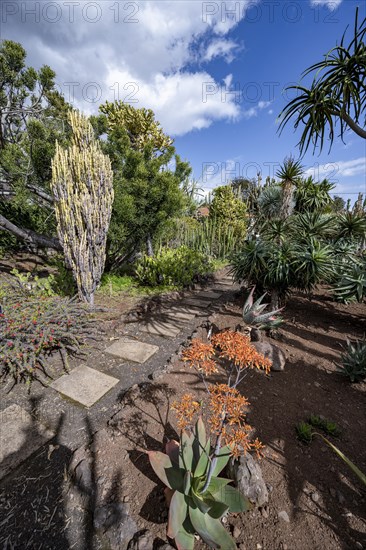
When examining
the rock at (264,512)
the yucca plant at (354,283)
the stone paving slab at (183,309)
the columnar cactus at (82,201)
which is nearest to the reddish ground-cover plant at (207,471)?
the rock at (264,512)

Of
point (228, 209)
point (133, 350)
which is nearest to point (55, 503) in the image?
point (133, 350)

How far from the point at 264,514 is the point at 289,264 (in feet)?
11.0

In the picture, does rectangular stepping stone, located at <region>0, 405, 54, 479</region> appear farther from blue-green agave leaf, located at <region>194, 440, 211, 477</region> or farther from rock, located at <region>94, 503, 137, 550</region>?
blue-green agave leaf, located at <region>194, 440, 211, 477</region>

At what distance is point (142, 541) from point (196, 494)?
39cm

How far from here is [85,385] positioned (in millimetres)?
2623

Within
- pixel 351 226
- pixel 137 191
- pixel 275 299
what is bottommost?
pixel 275 299

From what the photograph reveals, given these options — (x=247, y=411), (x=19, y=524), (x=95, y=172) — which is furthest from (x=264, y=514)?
(x=95, y=172)

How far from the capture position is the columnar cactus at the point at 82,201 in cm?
405

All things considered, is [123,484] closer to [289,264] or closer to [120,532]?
[120,532]

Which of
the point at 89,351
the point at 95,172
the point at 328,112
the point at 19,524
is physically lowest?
the point at 19,524

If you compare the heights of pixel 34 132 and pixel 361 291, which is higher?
pixel 34 132

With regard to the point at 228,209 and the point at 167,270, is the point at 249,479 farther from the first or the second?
the point at 228,209

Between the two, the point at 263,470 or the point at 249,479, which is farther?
the point at 263,470

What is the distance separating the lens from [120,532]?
4.37 ft
